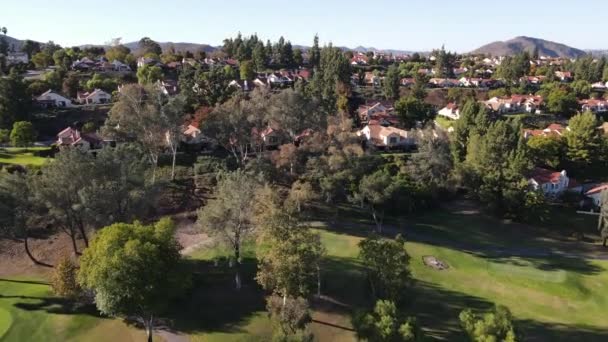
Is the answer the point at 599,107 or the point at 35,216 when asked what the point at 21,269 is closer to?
the point at 35,216

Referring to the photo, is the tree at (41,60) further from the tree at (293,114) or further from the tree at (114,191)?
the tree at (114,191)

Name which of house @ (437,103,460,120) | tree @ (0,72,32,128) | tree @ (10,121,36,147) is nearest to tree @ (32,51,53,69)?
tree @ (0,72,32,128)

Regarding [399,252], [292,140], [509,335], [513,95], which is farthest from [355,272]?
[513,95]

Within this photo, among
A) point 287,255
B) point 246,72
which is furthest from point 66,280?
point 246,72

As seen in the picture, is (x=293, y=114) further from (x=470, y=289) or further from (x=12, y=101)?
(x=12, y=101)

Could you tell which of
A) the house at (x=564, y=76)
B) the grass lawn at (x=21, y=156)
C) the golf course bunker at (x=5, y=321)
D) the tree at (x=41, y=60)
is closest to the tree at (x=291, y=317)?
the golf course bunker at (x=5, y=321)
